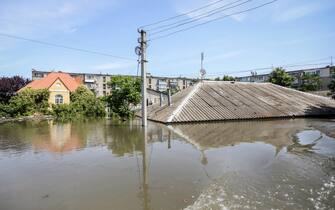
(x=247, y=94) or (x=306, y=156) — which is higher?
(x=247, y=94)

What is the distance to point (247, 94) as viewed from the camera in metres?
30.3

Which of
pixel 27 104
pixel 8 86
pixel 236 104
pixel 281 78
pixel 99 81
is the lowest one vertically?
pixel 27 104

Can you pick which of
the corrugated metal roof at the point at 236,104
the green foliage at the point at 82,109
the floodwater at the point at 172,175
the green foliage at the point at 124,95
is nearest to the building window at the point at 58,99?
the green foliage at the point at 82,109

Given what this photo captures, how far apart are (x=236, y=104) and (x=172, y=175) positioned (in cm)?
1957

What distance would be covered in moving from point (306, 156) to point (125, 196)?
22.8 ft

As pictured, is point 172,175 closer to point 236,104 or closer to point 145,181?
point 145,181

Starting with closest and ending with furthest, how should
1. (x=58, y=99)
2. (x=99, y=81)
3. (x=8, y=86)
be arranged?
1. (x=58, y=99)
2. (x=8, y=86)
3. (x=99, y=81)

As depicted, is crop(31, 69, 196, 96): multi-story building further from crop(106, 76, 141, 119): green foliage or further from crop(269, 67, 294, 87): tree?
crop(106, 76, 141, 119): green foliage

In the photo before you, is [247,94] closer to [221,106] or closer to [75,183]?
[221,106]

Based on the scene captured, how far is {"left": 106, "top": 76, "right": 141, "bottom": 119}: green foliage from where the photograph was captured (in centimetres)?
2789

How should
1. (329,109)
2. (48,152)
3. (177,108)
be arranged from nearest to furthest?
(48,152) → (177,108) → (329,109)

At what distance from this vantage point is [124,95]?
28031 mm

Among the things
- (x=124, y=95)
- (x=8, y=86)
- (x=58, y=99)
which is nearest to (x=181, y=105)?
(x=124, y=95)

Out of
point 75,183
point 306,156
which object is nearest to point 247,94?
point 306,156
